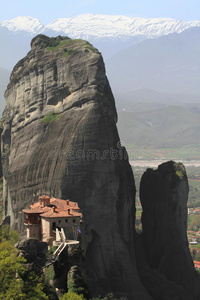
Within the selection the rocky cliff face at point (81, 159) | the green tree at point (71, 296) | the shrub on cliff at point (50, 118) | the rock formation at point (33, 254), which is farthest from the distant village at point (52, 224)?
the shrub on cliff at point (50, 118)

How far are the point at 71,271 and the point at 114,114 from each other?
4157 centimetres

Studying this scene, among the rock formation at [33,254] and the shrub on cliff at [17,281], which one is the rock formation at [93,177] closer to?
the rock formation at [33,254]

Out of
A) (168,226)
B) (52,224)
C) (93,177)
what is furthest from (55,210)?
(168,226)

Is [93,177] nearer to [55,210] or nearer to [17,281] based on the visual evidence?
[55,210]

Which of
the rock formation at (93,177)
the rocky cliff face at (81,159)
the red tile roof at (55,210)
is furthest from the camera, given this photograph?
the rock formation at (93,177)

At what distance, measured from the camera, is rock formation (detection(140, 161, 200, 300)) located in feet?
287

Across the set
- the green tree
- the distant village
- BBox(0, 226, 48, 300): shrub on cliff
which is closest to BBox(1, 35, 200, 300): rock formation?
the distant village

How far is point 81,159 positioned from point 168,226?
17.6 metres

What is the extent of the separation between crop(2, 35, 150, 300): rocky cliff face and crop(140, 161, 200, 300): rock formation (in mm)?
4724

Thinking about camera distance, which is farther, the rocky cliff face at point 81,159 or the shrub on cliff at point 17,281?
the rocky cliff face at point 81,159

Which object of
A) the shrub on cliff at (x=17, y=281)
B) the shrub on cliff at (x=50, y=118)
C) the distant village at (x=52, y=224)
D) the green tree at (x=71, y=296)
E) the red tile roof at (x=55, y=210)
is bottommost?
Result: the green tree at (x=71, y=296)

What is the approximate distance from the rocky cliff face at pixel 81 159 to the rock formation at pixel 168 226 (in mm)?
4724

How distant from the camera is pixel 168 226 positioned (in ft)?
294

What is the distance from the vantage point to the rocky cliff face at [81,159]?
8006 cm
